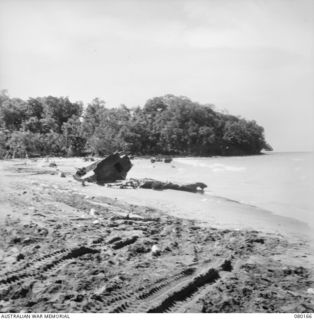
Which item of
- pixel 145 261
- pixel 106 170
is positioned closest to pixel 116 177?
pixel 106 170

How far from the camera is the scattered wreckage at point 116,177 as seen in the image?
13.3 m

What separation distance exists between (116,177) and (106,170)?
0.58m

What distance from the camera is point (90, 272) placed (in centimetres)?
427

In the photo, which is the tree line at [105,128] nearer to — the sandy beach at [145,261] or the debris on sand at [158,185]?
the debris on sand at [158,185]

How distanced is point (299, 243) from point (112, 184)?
28.1 feet

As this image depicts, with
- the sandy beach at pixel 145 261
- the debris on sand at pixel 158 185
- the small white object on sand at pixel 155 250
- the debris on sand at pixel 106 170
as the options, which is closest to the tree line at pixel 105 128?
the debris on sand at pixel 106 170

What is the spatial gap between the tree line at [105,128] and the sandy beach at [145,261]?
37.8 metres

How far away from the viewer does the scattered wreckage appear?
1333cm

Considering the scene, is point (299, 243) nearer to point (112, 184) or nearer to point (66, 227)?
point (66, 227)

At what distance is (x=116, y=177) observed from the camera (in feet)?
50.3

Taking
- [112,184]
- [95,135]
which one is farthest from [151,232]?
[95,135]

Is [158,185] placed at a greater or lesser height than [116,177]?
lesser

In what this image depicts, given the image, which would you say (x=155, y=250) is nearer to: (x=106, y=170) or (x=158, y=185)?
(x=158, y=185)

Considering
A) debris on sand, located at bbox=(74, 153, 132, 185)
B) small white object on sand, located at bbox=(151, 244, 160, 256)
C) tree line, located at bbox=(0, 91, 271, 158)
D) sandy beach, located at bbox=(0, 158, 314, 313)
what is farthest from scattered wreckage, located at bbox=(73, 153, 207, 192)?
tree line, located at bbox=(0, 91, 271, 158)
